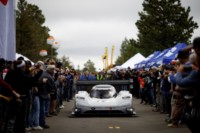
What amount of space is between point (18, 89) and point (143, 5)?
66.1m

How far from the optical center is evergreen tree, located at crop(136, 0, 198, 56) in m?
71.4

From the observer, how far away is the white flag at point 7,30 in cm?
1306

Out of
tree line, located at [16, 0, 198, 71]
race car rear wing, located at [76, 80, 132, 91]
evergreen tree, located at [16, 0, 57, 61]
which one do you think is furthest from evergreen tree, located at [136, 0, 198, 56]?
race car rear wing, located at [76, 80, 132, 91]

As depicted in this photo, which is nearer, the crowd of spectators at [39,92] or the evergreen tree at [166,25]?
the crowd of spectators at [39,92]

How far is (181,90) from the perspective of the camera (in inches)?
298

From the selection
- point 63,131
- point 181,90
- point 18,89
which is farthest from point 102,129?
point 181,90

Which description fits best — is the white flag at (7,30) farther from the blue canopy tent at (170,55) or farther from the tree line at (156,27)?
the tree line at (156,27)

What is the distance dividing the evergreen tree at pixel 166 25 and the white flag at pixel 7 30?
190 feet

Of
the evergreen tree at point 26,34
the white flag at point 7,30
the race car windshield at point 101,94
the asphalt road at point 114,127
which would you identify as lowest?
the asphalt road at point 114,127

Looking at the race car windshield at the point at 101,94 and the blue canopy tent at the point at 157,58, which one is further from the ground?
the blue canopy tent at the point at 157,58

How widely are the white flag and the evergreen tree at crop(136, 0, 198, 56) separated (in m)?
58.0

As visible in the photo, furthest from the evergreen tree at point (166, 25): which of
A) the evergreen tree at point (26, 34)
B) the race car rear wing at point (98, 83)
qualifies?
the race car rear wing at point (98, 83)

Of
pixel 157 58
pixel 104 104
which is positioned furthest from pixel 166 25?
pixel 104 104

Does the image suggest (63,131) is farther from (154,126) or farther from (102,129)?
(154,126)
